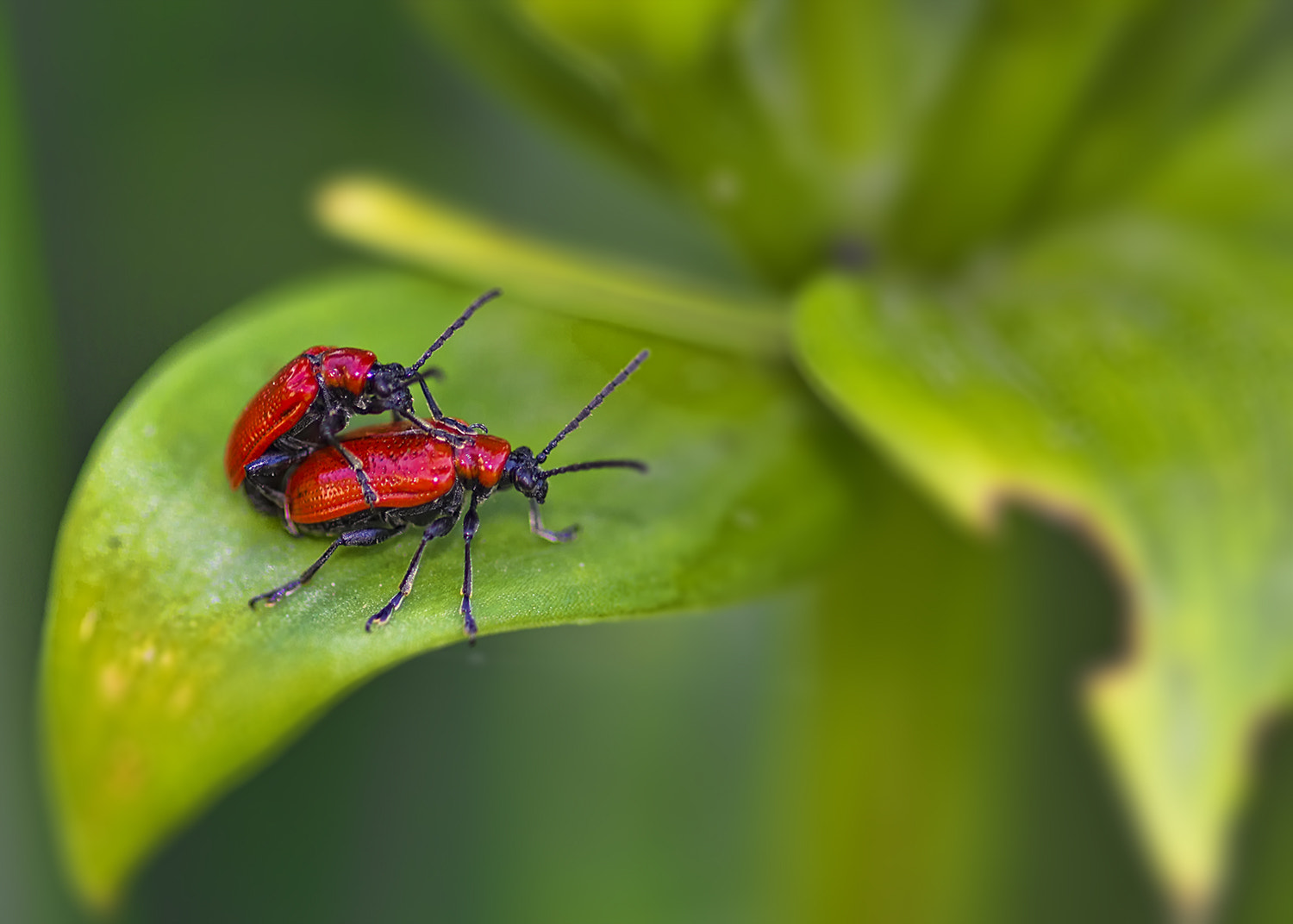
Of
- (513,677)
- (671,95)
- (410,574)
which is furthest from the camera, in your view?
(513,677)

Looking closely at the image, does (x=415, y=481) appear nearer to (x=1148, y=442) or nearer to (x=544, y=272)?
(x=544, y=272)

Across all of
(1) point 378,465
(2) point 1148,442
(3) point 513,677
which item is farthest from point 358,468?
(3) point 513,677

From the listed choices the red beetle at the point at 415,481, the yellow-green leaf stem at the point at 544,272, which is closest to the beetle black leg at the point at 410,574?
the red beetle at the point at 415,481

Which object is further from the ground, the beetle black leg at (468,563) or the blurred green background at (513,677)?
the beetle black leg at (468,563)

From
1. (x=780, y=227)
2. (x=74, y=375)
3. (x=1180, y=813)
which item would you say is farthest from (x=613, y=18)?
(x=1180, y=813)

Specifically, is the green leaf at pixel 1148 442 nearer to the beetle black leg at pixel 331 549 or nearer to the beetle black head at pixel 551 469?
the beetle black head at pixel 551 469

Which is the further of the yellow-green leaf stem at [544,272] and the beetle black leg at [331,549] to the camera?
the yellow-green leaf stem at [544,272]

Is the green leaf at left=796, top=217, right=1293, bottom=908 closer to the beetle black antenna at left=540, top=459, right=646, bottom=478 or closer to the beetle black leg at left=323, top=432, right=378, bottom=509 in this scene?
the beetle black antenna at left=540, top=459, right=646, bottom=478

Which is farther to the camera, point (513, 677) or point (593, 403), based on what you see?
point (513, 677)
